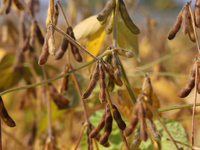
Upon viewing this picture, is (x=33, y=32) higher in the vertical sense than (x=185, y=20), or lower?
higher

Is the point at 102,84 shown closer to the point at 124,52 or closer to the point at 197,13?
the point at 124,52

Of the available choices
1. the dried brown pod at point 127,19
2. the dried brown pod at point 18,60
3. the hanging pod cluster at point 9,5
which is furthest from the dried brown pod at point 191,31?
the dried brown pod at point 18,60

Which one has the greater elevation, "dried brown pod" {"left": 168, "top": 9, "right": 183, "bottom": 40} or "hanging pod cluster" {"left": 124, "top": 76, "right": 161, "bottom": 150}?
"dried brown pod" {"left": 168, "top": 9, "right": 183, "bottom": 40}

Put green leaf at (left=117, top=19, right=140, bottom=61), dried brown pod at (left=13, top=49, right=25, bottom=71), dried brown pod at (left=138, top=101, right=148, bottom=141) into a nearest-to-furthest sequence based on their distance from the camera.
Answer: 1. dried brown pod at (left=138, top=101, right=148, bottom=141)
2. green leaf at (left=117, top=19, right=140, bottom=61)
3. dried brown pod at (left=13, top=49, right=25, bottom=71)

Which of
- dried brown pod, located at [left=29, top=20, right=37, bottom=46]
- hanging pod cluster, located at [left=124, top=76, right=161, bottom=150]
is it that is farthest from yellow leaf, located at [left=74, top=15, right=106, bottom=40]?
hanging pod cluster, located at [left=124, top=76, right=161, bottom=150]

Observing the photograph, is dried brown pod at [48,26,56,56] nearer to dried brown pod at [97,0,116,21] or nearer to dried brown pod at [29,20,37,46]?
dried brown pod at [97,0,116,21]

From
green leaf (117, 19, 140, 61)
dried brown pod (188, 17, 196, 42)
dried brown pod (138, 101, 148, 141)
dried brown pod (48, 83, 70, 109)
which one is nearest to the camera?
dried brown pod (138, 101, 148, 141)

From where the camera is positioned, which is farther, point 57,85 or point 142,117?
point 57,85

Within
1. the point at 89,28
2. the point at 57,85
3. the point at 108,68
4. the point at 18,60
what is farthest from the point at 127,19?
the point at 57,85

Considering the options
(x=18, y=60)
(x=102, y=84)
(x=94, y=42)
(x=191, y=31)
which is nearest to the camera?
(x=102, y=84)

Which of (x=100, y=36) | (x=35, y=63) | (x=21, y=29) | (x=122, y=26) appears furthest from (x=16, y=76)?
(x=122, y=26)

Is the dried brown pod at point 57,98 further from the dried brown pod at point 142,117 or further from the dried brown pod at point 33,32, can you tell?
the dried brown pod at point 142,117
